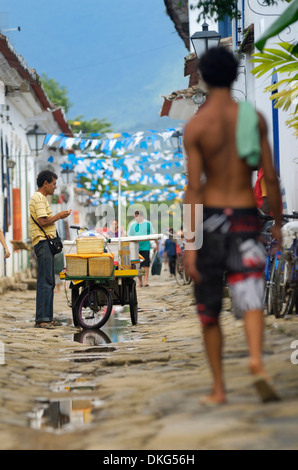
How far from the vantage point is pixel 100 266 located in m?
10.8

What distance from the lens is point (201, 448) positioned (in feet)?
13.2

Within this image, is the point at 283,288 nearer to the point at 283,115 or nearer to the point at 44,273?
the point at 44,273

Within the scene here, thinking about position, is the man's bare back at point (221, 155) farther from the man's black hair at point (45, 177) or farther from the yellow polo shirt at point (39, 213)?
the man's black hair at point (45, 177)

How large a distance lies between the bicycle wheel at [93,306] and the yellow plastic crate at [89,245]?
50cm

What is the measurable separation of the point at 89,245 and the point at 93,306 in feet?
2.52

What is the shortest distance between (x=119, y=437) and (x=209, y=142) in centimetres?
158

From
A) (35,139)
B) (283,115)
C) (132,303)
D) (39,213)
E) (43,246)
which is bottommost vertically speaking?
(132,303)

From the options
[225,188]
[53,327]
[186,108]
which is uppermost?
[186,108]

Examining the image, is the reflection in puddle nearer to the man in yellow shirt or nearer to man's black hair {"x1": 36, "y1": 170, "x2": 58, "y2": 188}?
the man in yellow shirt

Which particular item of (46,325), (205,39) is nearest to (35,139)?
(205,39)

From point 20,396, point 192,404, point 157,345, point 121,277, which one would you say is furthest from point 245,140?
point 121,277

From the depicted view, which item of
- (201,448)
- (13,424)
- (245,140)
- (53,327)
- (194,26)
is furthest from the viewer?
(194,26)

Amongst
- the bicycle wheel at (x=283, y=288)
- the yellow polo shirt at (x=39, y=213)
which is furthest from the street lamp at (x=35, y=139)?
the bicycle wheel at (x=283, y=288)
